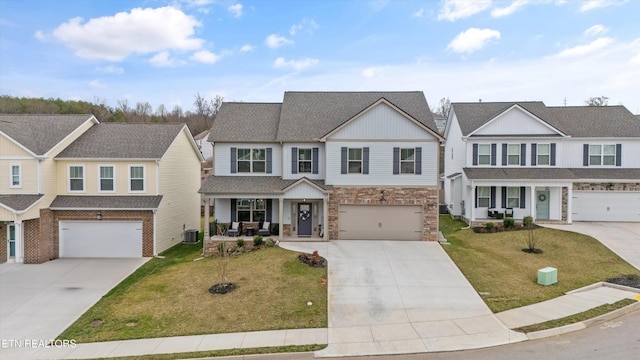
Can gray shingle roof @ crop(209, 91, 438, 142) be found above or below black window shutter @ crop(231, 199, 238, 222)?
above

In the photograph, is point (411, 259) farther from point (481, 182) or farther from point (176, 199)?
point (176, 199)

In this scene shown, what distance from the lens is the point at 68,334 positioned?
10.8 m

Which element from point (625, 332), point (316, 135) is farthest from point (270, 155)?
point (625, 332)

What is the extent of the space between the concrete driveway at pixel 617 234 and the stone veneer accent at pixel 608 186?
7.17 ft

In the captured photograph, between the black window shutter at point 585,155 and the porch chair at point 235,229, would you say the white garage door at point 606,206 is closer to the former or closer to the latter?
the black window shutter at point 585,155

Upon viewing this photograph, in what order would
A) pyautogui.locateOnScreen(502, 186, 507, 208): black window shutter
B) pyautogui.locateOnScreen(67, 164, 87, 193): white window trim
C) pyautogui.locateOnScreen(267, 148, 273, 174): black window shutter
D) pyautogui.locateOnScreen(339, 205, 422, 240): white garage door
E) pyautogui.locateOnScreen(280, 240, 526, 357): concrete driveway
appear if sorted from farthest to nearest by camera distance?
pyautogui.locateOnScreen(502, 186, 507, 208): black window shutter, pyautogui.locateOnScreen(267, 148, 273, 174): black window shutter, pyautogui.locateOnScreen(67, 164, 87, 193): white window trim, pyautogui.locateOnScreen(339, 205, 422, 240): white garage door, pyautogui.locateOnScreen(280, 240, 526, 357): concrete driveway

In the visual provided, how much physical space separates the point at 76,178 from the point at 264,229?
1060cm

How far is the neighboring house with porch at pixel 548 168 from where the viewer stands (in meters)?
22.6

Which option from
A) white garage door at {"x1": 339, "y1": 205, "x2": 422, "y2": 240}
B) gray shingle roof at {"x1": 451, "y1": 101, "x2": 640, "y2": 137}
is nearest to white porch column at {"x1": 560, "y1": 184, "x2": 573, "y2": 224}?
gray shingle roof at {"x1": 451, "y1": 101, "x2": 640, "y2": 137}

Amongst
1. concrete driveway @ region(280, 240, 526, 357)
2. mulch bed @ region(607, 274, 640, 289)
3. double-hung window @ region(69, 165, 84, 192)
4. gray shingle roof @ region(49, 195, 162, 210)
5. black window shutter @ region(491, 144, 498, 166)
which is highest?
black window shutter @ region(491, 144, 498, 166)

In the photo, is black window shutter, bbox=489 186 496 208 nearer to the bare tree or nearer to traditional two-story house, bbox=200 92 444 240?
traditional two-story house, bbox=200 92 444 240

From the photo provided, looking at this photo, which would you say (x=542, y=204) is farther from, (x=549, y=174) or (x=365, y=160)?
(x=365, y=160)

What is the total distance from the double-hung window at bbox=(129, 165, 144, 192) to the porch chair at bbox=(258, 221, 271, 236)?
22.3 feet

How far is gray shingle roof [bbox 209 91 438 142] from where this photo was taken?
20.5 metres
